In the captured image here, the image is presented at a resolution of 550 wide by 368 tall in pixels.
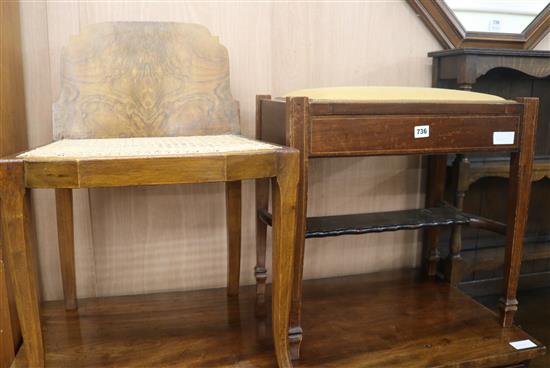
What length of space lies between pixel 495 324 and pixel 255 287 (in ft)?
2.27

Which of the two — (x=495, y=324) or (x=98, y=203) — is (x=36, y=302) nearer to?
(x=98, y=203)

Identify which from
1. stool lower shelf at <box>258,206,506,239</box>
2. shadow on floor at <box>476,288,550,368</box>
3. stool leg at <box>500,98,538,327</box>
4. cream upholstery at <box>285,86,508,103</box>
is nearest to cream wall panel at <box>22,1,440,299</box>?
stool lower shelf at <box>258,206,506,239</box>

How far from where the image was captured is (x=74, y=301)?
1393mm

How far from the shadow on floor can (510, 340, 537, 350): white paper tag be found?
166mm

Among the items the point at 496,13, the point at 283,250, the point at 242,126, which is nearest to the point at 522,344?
the point at 283,250

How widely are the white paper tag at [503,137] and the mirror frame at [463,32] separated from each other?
0.53 m

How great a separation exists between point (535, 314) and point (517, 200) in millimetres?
619

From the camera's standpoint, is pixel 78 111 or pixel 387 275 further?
pixel 387 275

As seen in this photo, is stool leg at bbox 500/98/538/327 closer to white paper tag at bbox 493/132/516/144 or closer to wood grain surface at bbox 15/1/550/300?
white paper tag at bbox 493/132/516/144

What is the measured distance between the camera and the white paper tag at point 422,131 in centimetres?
114

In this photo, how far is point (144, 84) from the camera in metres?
1.29

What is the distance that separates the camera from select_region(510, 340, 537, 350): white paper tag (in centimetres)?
122

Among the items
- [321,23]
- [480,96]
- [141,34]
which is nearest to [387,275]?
[480,96]

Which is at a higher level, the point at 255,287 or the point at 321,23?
the point at 321,23
